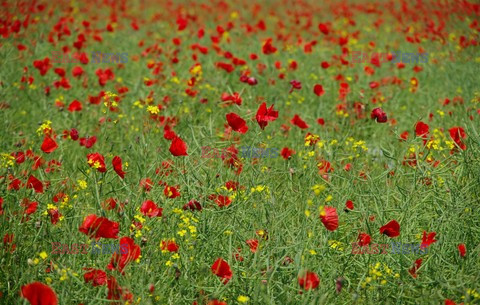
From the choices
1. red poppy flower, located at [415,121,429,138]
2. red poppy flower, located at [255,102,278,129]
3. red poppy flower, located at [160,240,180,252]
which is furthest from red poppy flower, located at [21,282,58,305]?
red poppy flower, located at [415,121,429,138]

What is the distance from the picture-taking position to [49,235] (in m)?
2.18

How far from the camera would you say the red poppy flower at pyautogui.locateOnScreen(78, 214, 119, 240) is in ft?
5.91

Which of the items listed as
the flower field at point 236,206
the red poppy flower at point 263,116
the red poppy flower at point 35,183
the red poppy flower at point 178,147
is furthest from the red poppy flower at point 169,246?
the red poppy flower at point 263,116

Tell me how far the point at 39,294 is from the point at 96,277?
33 cm

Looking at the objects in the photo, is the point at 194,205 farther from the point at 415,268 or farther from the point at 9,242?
the point at 415,268

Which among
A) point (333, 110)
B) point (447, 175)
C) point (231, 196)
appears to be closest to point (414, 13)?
point (333, 110)

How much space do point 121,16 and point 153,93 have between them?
4.53 meters

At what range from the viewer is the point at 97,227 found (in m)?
1.81

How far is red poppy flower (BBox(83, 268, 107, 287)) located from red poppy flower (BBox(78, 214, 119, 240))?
12 cm

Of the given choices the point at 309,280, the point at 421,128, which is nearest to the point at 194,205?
the point at 309,280

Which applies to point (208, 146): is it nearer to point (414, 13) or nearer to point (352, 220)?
point (352, 220)

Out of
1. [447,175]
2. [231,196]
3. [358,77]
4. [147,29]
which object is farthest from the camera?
[147,29]

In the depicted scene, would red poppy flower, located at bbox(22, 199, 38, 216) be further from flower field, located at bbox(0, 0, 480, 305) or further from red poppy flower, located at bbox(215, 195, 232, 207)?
red poppy flower, located at bbox(215, 195, 232, 207)

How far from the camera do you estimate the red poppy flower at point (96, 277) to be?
1.85 m
